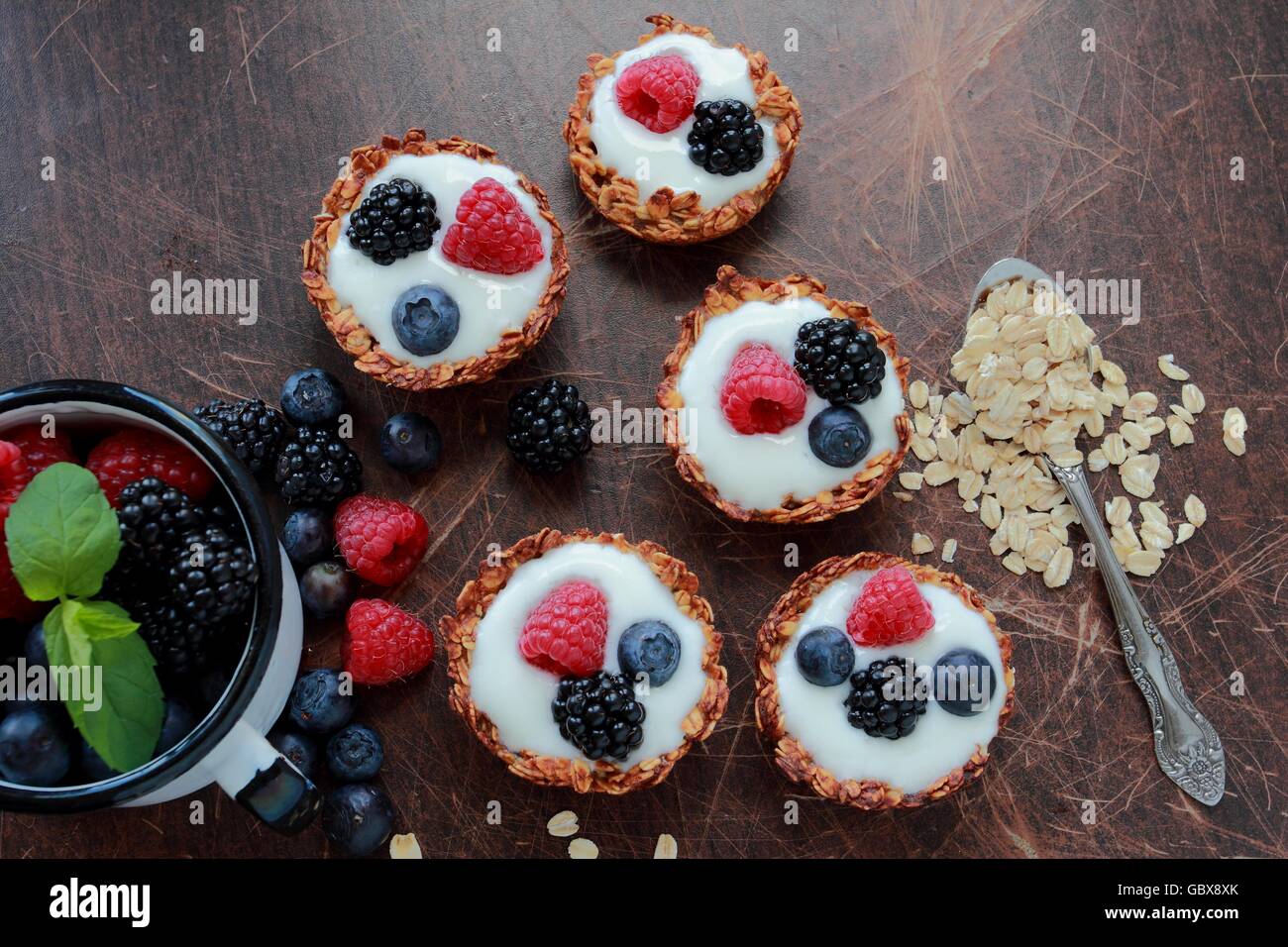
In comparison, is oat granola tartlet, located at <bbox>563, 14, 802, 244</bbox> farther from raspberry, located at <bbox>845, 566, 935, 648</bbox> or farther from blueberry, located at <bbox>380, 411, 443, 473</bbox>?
raspberry, located at <bbox>845, 566, 935, 648</bbox>

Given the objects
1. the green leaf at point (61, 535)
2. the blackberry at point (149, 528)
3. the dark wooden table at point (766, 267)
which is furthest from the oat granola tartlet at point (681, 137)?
the green leaf at point (61, 535)

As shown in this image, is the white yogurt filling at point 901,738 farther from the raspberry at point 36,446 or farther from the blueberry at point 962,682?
the raspberry at point 36,446

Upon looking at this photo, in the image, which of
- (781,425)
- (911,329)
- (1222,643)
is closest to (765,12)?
(911,329)

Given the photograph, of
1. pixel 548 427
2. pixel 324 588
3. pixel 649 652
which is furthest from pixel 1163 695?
pixel 324 588

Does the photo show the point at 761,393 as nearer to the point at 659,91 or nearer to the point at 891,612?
the point at 891,612

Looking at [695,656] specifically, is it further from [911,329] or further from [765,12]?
[765,12]
